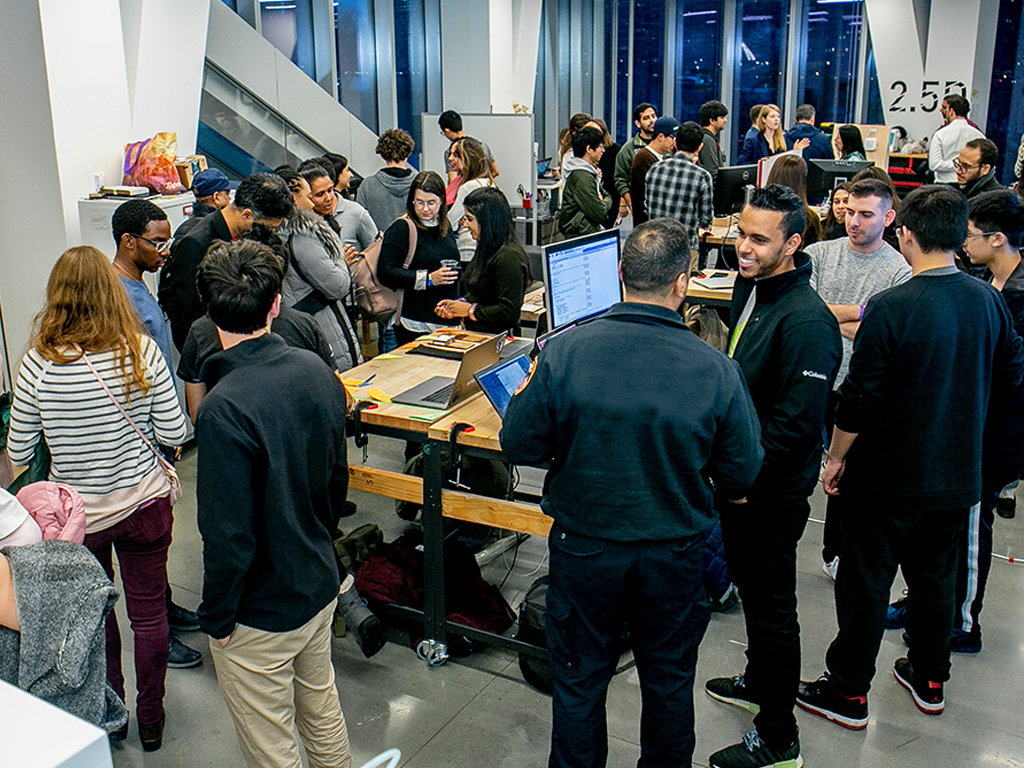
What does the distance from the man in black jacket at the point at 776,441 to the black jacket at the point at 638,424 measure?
0.31m

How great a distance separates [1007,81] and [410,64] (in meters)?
7.46

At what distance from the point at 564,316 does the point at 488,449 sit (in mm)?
715

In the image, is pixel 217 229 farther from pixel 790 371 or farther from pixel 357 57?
pixel 357 57

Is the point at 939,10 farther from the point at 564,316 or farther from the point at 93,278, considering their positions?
the point at 93,278

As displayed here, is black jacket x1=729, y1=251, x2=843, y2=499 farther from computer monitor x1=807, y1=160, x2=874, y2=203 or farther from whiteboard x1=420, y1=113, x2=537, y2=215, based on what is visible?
whiteboard x1=420, y1=113, x2=537, y2=215

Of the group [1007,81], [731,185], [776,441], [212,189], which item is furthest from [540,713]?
[1007,81]

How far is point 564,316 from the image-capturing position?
3.44 m

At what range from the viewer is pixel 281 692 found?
218 centimetres

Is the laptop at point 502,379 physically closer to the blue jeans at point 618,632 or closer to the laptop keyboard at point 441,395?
the laptop keyboard at point 441,395

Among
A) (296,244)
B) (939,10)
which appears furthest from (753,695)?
(939,10)

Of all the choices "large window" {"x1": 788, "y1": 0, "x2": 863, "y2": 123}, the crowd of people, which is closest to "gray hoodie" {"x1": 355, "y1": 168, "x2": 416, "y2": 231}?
the crowd of people

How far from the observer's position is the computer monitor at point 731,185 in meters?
6.75

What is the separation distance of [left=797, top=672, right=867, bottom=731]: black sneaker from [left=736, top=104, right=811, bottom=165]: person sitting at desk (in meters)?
6.38

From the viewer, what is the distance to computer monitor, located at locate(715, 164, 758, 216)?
6.75m
